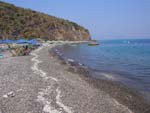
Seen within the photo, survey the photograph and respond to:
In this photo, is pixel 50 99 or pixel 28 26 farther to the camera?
pixel 28 26

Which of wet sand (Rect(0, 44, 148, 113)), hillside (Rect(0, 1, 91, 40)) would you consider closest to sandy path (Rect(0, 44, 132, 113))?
wet sand (Rect(0, 44, 148, 113))

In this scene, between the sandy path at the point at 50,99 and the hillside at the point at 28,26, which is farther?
the hillside at the point at 28,26

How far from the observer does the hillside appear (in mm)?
108562

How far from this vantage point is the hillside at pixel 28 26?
109m


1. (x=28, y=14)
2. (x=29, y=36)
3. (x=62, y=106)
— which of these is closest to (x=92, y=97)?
(x=62, y=106)

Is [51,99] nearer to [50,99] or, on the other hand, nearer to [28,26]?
[50,99]

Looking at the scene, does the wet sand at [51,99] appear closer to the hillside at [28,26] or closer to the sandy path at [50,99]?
the sandy path at [50,99]

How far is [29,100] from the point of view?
11641mm

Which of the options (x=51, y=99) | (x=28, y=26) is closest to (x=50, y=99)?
(x=51, y=99)

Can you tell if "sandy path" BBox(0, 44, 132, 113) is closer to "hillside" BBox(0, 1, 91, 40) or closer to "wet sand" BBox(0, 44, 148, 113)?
"wet sand" BBox(0, 44, 148, 113)

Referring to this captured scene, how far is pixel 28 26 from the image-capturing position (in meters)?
118

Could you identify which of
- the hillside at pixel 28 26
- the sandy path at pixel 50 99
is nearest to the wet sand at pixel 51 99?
the sandy path at pixel 50 99

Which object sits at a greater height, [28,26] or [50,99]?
[28,26]

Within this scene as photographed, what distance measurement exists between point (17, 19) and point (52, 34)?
17158 mm
